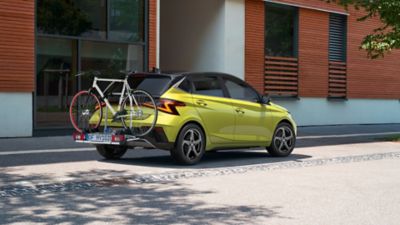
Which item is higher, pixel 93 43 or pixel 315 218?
pixel 93 43

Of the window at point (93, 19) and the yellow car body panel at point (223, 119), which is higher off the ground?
the window at point (93, 19)

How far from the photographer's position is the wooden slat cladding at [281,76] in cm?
2120

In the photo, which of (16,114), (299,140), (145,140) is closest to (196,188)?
(145,140)

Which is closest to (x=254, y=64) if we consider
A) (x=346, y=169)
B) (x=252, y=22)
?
(x=252, y=22)

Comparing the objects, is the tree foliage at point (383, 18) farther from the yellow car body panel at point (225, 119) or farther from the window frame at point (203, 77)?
the window frame at point (203, 77)

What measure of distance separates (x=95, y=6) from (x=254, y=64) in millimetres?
6280

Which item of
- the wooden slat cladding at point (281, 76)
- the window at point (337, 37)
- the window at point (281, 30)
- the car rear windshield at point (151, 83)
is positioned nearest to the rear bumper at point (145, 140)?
the car rear windshield at point (151, 83)

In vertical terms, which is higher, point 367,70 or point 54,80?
point 367,70

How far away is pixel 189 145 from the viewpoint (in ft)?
33.5

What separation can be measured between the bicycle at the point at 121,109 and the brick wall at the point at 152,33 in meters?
7.10

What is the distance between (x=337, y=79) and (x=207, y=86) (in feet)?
46.1

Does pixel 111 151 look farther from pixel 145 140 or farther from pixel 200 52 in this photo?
pixel 200 52

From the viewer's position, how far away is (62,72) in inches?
632

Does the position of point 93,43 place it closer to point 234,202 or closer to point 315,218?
point 234,202
